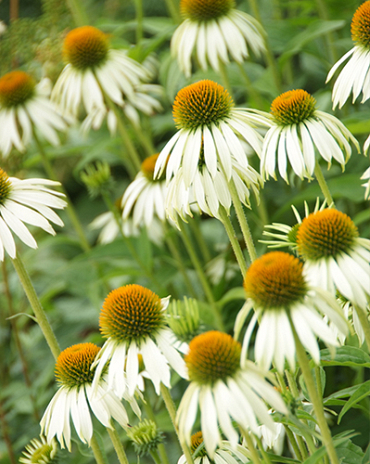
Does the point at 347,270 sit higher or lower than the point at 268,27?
lower

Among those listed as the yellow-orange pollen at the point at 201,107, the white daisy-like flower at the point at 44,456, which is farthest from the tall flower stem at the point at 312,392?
the white daisy-like flower at the point at 44,456

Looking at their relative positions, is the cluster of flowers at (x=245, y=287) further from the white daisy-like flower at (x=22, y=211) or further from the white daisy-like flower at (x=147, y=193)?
the white daisy-like flower at (x=147, y=193)

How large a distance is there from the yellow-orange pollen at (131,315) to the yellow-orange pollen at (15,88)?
110 centimetres

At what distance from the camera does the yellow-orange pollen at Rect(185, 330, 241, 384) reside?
0.53m

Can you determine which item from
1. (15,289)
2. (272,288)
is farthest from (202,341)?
(15,289)

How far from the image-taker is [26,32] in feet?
5.05

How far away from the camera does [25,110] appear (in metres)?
1.65

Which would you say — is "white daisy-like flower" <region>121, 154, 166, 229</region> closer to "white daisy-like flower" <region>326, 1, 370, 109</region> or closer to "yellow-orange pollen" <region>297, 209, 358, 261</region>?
"white daisy-like flower" <region>326, 1, 370, 109</region>

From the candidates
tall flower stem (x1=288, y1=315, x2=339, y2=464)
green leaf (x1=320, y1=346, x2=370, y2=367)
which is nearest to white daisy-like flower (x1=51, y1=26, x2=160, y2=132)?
green leaf (x1=320, y1=346, x2=370, y2=367)

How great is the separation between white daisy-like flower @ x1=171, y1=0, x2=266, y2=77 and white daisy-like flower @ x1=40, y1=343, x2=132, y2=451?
82 cm

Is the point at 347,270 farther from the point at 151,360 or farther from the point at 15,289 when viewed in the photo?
the point at 15,289

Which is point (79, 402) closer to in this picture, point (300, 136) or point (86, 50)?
point (300, 136)

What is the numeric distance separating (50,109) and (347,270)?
1322 mm

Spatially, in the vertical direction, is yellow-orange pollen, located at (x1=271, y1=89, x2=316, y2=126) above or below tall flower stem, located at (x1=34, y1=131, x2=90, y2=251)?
above
